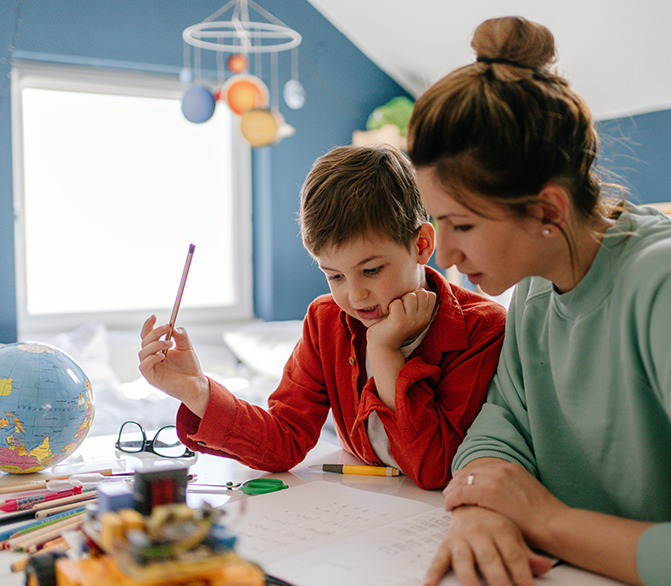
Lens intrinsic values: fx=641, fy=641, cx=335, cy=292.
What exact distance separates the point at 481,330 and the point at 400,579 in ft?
1.55

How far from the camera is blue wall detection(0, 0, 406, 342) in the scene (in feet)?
9.07

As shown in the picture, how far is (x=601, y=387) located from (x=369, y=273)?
368mm

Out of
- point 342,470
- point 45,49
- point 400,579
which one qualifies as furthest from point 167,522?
point 45,49

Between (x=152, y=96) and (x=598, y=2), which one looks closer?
(x=598, y=2)

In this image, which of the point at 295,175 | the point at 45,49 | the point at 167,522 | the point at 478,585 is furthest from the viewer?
the point at 295,175

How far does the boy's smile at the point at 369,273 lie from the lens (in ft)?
3.10

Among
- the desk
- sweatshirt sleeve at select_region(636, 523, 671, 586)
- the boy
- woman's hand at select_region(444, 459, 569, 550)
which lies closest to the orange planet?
the boy

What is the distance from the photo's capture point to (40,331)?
2.96 meters

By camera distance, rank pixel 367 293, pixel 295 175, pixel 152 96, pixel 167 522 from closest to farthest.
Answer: pixel 167 522 < pixel 367 293 < pixel 152 96 < pixel 295 175

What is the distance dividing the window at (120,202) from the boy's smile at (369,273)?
234 cm

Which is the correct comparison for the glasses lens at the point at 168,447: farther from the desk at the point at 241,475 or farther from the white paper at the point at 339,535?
the white paper at the point at 339,535

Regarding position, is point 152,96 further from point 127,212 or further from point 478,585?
point 478,585

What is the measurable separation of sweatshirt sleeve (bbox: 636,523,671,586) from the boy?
0.33m

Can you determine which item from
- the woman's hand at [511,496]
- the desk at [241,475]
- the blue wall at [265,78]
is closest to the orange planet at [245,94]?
the blue wall at [265,78]
